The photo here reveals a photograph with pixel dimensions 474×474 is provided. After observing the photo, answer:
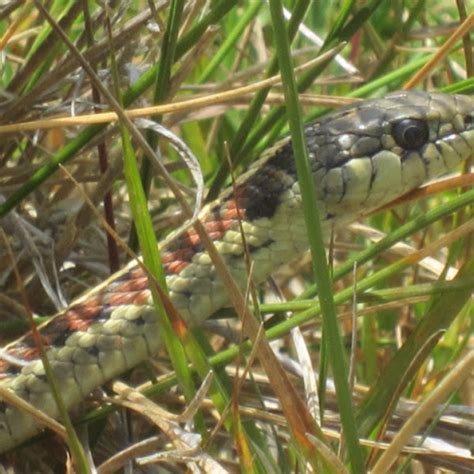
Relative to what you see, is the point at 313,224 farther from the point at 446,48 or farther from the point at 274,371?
the point at 446,48

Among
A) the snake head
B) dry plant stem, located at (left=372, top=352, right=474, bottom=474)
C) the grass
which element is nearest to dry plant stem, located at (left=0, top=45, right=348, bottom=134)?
the grass

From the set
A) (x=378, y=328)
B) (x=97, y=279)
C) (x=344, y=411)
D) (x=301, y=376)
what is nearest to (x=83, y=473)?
(x=344, y=411)

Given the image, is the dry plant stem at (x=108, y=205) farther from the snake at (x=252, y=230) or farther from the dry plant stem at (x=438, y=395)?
the dry plant stem at (x=438, y=395)

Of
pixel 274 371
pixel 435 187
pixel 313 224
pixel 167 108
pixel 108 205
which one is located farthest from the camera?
pixel 108 205

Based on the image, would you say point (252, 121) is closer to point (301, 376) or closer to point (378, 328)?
point (301, 376)

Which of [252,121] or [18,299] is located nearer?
[252,121]

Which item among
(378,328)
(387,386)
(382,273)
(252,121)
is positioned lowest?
(378,328)

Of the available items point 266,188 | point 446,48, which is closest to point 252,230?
point 266,188
